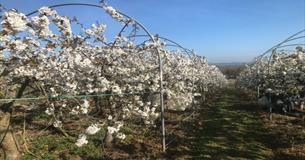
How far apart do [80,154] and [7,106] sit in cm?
346

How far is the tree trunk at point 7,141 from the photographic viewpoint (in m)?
7.18

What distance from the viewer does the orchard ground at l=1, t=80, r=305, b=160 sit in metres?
10.5

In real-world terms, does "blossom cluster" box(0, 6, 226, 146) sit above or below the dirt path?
above

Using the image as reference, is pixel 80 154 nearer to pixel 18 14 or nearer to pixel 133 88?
pixel 133 88

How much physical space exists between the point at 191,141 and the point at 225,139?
123 cm

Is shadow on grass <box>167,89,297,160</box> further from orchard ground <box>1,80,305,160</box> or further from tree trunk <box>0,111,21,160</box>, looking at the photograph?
tree trunk <box>0,111,21,160</box>

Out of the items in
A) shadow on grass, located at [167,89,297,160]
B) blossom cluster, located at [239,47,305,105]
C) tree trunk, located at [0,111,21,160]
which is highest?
blossom cluster, located at [239,47,305,105]

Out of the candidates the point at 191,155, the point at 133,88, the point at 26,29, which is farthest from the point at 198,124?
the point at 26,29

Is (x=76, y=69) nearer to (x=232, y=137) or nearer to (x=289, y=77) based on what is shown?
(x=232, y=137)

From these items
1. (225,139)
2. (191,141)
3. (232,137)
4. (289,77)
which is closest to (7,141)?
(191,141)

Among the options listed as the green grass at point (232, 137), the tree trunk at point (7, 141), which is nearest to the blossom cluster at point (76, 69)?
the tree trunk at point (7, 141)

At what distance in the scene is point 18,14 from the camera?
5465mm

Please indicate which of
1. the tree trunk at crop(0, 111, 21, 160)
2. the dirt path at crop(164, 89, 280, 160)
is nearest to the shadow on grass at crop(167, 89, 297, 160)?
the dirt path at crop(164, 89, 280, 160)

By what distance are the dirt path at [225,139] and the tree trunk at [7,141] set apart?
4450mm
